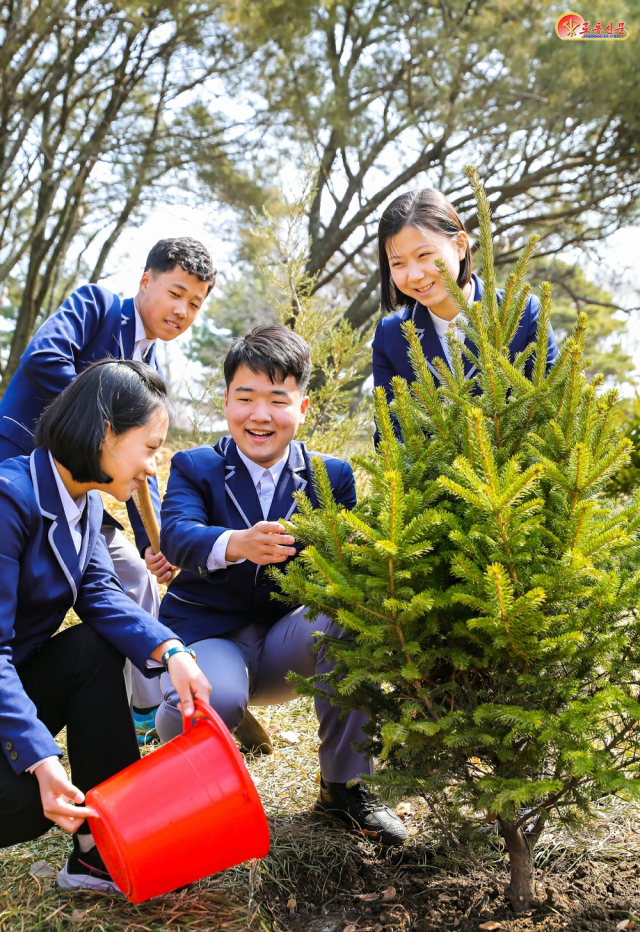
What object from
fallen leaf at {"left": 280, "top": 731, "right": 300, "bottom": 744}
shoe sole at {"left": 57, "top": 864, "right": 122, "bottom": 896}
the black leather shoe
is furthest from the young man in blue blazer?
shoe sole at {"left": 57, "top": 864, "right": 122, "bottom": 896}

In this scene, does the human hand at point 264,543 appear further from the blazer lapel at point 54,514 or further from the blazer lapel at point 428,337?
the blazer lapel at point 428,337

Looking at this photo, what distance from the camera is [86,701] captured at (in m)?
2.04

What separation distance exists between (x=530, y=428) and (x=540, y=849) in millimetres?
1263

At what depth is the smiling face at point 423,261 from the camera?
8.95ft

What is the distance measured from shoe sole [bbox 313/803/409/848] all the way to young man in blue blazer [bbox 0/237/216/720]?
96 cm

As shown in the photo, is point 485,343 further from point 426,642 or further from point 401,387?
point 426,642

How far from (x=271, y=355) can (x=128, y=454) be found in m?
0.65

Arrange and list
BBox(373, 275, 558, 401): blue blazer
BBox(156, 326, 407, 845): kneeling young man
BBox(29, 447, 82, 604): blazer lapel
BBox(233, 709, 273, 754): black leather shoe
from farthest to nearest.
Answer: BBox(233, 709, 273, 754): black leather shoe, BBox(373, 275, 558, 401): blue blazer, BBox(156, 326, 407, 845): kneeling young man, BBox(29, 447, 82, 604): blazer lapel

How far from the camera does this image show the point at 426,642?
5.89 ft

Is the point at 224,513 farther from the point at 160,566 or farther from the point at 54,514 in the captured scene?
the point at 160,566

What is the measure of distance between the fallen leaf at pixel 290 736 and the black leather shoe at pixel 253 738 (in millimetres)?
173

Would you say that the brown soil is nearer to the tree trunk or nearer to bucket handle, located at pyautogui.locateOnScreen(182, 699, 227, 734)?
the tree trunk

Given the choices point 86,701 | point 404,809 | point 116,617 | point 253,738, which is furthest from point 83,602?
point 404,809

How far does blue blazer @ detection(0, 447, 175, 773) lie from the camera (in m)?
1.92
